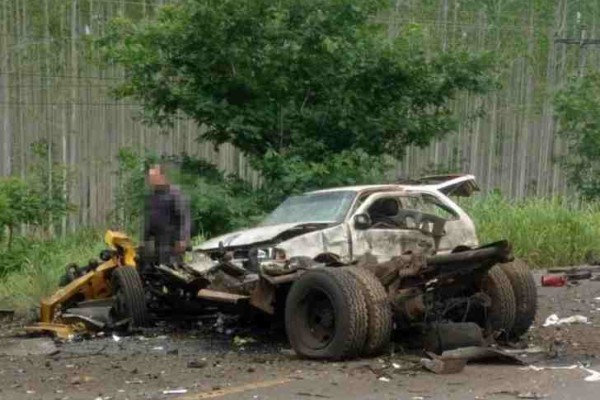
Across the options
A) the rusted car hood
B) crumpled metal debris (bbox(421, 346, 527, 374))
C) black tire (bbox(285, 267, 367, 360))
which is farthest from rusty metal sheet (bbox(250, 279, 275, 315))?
crumpled metal debris (bbox(421, 346, 527, 374))

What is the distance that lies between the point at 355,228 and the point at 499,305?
6.23 ft

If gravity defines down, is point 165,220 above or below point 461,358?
above

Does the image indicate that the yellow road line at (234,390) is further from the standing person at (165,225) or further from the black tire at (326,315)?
the standing person at (165,225)

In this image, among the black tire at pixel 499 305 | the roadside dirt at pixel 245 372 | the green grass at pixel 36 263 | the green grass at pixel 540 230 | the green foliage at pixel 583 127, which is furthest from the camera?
the green foliage at pixel 583 127

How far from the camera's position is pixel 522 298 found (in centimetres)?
970

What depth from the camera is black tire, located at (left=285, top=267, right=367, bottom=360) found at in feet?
27.6

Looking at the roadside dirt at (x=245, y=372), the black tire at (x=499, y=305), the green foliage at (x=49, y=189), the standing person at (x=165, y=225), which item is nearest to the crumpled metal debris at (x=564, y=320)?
the roadside dirt at (x=245, y=372)

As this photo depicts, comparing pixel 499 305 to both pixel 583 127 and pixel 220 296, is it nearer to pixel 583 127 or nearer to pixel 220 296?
pixel 220 296

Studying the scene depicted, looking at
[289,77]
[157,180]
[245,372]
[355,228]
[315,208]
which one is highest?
[289,77]

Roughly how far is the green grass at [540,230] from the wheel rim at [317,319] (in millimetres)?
7729

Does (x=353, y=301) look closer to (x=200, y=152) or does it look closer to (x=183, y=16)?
(x=183, y=16)

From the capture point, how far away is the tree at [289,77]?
14.9 m

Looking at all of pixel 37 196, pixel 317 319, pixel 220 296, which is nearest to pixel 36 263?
pixel 37 196

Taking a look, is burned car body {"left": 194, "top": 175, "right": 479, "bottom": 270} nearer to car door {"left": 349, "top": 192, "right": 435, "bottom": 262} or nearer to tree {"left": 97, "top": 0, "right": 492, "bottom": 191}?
car door {"left": 349, "top": 192, "right": 435, "bottom": 262}
